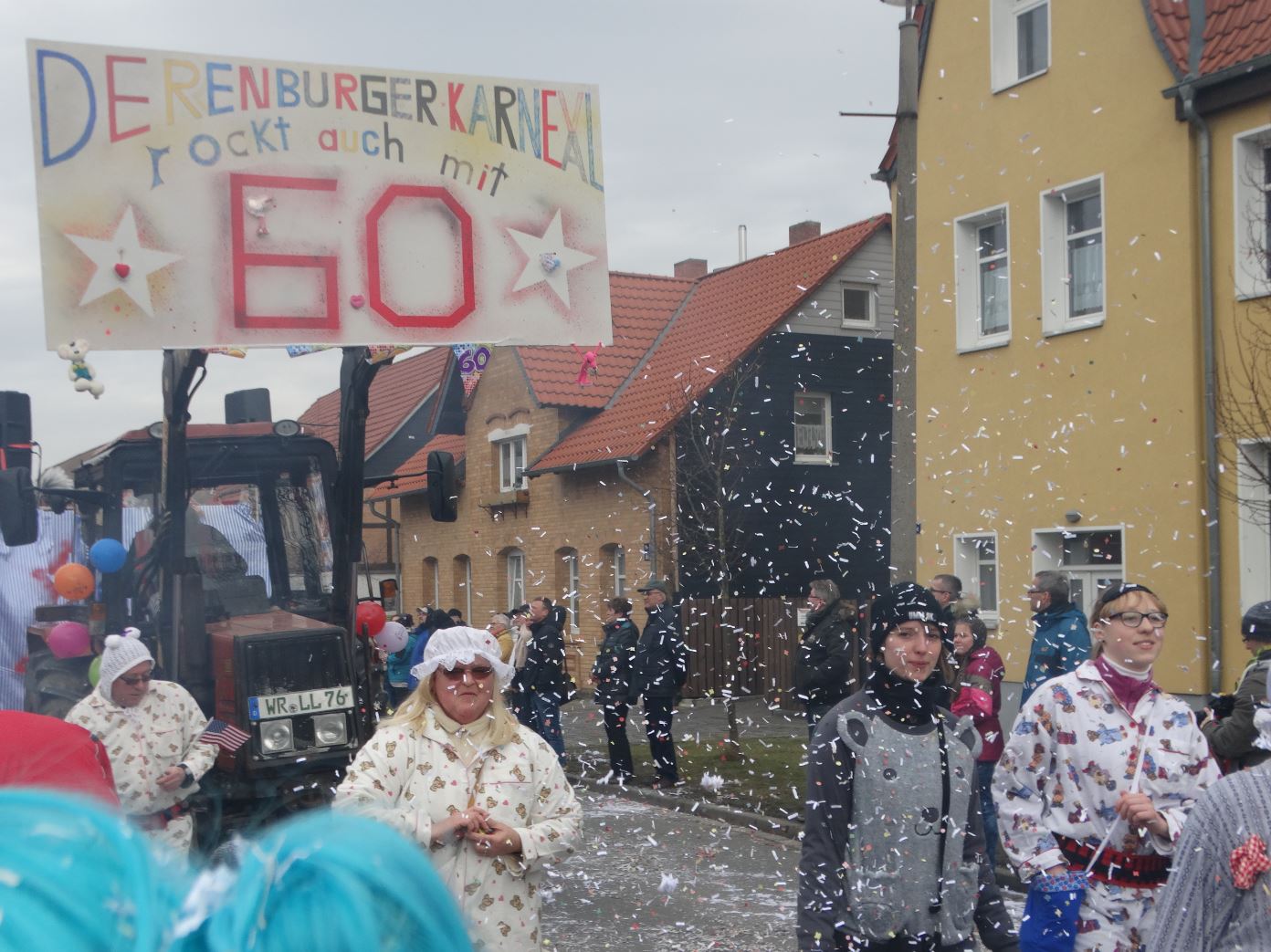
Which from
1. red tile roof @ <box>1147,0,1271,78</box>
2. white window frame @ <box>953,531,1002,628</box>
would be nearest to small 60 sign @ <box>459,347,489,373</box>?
white window frame @ <box>953,531,1002,628</box>

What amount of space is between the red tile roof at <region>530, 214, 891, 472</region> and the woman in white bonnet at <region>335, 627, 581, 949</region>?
817 inches

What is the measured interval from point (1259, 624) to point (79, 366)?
5995 mm

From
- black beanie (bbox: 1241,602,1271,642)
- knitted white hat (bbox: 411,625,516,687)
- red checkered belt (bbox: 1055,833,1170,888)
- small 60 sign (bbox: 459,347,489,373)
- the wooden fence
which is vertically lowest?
the wooden fence

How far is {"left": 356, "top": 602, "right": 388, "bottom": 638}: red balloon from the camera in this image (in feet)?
33.7

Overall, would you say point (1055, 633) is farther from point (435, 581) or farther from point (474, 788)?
point (435, 581)

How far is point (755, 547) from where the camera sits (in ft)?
87.5

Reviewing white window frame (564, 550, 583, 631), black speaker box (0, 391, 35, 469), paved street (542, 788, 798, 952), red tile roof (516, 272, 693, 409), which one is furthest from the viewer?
red tile roof (516, 272, 693, 409)

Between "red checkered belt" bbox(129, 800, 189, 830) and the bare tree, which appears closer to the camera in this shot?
"red checkered belt" bbox(129, 800, 189, 830)

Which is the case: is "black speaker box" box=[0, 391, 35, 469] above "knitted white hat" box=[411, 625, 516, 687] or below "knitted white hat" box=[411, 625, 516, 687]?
above

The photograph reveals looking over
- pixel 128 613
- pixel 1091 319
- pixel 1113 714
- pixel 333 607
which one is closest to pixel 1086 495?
pixel 1091 319

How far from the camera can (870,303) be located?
2784 centimetres

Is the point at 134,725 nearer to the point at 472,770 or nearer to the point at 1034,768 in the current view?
the point at 472,770

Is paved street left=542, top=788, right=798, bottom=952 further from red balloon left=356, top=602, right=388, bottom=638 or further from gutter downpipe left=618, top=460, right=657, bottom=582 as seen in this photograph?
gutter downpipe left=618, top=460, right=657, bottom=582

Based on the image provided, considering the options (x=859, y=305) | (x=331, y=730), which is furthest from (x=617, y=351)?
(x=331, y=730)
